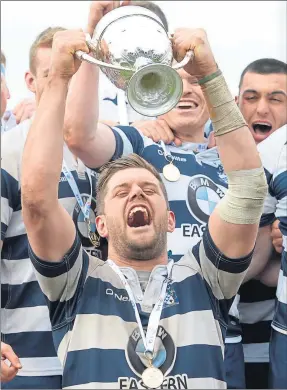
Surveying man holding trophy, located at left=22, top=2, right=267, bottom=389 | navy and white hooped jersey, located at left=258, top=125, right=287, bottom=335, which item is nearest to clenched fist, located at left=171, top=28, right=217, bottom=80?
man holding trophy, located at left=22, top=2, right=267, bottom=389

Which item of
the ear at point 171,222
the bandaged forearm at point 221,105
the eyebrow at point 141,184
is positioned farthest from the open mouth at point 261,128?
the bandaged forearm at point 221,105

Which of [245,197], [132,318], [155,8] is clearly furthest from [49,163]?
[155,8]

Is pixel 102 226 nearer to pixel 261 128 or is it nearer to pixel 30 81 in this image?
pixel 30 81

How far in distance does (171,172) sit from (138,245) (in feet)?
2.03

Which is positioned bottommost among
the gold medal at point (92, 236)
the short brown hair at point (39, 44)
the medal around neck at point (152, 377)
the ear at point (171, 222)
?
the medal around neck at point (152, 377)

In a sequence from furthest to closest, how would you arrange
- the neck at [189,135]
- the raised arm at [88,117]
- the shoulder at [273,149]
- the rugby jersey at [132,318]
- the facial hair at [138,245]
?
1. the neck at [189,135]
2. the shoulder at [273,149]
3. the raised arm at [88,117]
4. the facial hair at [138,245]
5. the rugby jersey at [132,318]

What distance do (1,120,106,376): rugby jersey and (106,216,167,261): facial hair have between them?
0.46 metres

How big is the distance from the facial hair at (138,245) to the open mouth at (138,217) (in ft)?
0.13

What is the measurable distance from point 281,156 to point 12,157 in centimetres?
116

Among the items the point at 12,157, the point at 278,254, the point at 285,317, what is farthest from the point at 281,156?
the point at 12,157

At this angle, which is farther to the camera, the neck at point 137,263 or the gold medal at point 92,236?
the gold medal at point 92,236

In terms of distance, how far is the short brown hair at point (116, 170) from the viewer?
130 inches

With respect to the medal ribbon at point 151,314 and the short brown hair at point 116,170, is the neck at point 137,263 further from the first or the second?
the short brown hair at point 116,170

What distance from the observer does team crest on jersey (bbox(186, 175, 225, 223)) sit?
3586 mm
